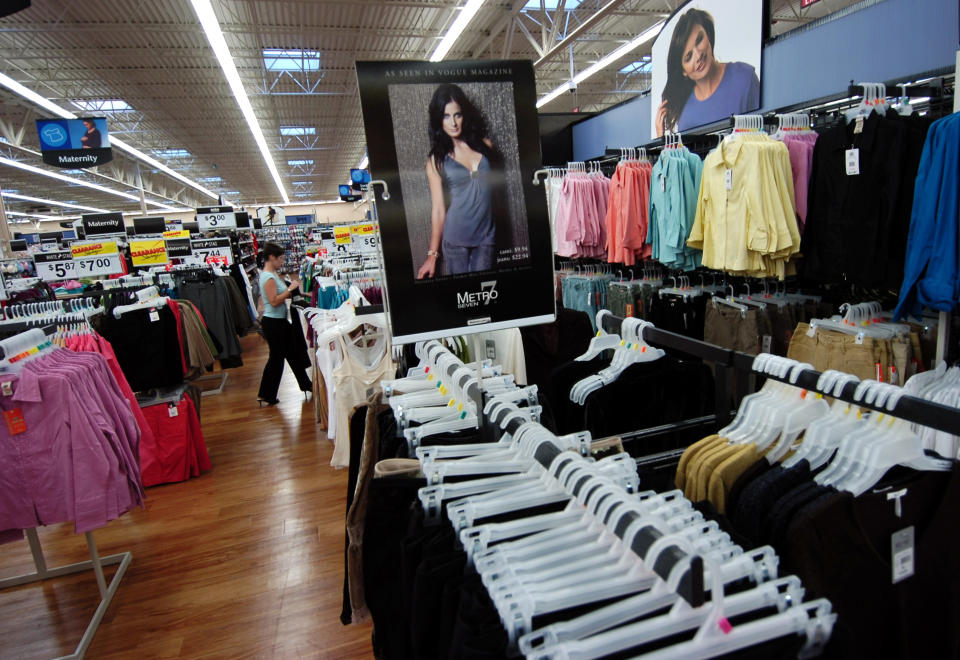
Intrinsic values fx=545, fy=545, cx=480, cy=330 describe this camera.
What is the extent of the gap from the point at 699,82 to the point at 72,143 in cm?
1064

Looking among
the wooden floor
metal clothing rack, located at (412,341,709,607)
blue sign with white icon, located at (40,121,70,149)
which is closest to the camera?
metal clothing rack, located at (412,341,709,607)

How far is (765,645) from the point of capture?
79 centimetres

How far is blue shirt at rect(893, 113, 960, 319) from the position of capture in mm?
2363

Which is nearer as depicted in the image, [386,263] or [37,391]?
[386,263]

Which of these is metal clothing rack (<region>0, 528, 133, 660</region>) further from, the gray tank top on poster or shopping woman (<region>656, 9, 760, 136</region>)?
shopping woman (<region>656, 9, 760, 136</region>)

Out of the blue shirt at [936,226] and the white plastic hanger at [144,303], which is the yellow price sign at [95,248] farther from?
the blue shirt at [936,226]

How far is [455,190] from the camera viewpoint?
1302mm

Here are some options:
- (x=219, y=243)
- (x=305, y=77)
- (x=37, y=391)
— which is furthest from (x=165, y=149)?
(x=37, y=391)

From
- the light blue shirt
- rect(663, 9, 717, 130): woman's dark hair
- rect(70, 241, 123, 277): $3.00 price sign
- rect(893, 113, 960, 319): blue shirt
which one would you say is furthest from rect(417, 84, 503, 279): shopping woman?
rect(70, 241, 123, 277): $3.00 price sign

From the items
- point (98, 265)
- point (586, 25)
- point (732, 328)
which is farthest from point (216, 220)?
point (732, 328)

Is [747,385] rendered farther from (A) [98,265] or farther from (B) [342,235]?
(B) [342,235]

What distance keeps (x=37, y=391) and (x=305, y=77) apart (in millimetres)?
11331

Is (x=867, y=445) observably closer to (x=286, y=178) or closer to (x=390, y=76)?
(x=390, y=76)

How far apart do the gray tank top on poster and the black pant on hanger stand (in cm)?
504
